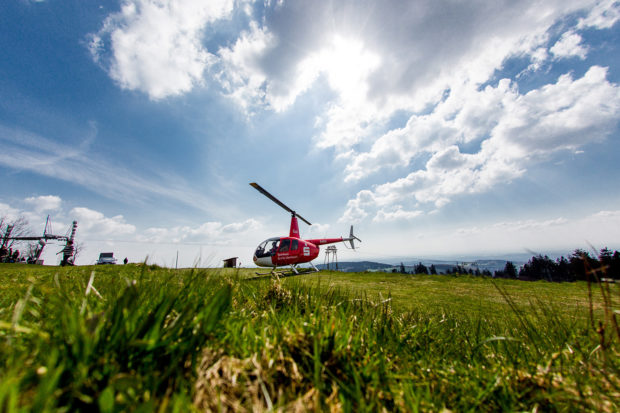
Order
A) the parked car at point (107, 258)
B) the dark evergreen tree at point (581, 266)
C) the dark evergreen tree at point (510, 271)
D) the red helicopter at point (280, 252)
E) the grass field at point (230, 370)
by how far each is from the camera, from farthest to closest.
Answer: the parked car at point (107, 258) < the red helicopter at point (280, 252) < the dark evergreen tree at point (510, 271) < the dark evergreen tree at point (581, 266) < the grass field at point (230, 370)

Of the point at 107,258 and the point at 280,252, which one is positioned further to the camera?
the point at 107,258

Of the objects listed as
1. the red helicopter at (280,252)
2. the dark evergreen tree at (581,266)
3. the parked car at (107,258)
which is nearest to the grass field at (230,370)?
the dark evergreen tree at (581,266)

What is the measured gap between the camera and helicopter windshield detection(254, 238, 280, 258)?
15492mm

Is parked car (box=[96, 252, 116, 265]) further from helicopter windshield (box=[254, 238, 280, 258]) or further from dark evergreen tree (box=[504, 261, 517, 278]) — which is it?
dark evergreen tree (box=[504, 261, 517, 278])

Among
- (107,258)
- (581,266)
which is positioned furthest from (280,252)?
(107,258)

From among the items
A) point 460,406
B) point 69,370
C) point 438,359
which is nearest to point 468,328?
point 438,359

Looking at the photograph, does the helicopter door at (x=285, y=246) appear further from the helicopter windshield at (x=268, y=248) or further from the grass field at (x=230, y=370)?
the grass field at (x=230, y=370)

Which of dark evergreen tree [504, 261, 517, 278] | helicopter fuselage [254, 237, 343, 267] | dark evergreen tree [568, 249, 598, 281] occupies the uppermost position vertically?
helicopter fuselage [254, 237, 343, 267]

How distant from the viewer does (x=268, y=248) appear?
1583 cm

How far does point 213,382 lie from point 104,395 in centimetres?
37

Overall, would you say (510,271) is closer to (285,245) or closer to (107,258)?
(285,245)

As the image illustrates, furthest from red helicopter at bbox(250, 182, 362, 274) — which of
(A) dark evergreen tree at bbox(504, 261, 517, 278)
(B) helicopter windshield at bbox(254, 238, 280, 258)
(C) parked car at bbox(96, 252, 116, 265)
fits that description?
(C) parked car at bbox(96, 252, 116, 265)

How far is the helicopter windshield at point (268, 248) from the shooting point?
15.5 meters

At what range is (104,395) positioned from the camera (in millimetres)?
673
